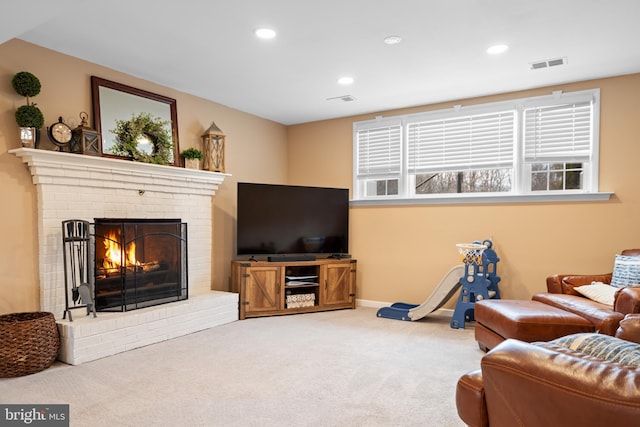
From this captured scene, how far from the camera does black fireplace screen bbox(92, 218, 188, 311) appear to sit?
3.72m

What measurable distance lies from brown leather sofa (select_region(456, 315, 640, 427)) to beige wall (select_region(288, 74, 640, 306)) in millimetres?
3660

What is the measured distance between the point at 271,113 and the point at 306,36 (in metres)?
2.45

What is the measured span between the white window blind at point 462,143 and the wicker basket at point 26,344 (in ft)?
13.7

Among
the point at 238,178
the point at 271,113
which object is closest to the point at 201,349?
the point at 238,178

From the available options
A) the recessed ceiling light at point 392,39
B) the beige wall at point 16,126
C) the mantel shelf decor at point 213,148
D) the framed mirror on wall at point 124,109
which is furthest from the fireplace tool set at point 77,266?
the recessed ceiling light at point 392,39

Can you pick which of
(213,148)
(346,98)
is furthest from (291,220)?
(346,98)

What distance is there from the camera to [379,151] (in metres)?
5.53

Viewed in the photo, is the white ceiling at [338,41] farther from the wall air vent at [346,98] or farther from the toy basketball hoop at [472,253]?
the toy basketball hoop at [472,253]

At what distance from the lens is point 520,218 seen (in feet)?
14.9

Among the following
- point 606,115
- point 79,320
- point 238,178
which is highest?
point 606,115

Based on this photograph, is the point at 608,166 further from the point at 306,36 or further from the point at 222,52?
the point at 222,52

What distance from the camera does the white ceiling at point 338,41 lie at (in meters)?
2.74

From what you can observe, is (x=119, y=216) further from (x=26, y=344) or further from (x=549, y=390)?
(x=549, y=390)

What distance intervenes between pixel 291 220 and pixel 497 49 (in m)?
2.94
